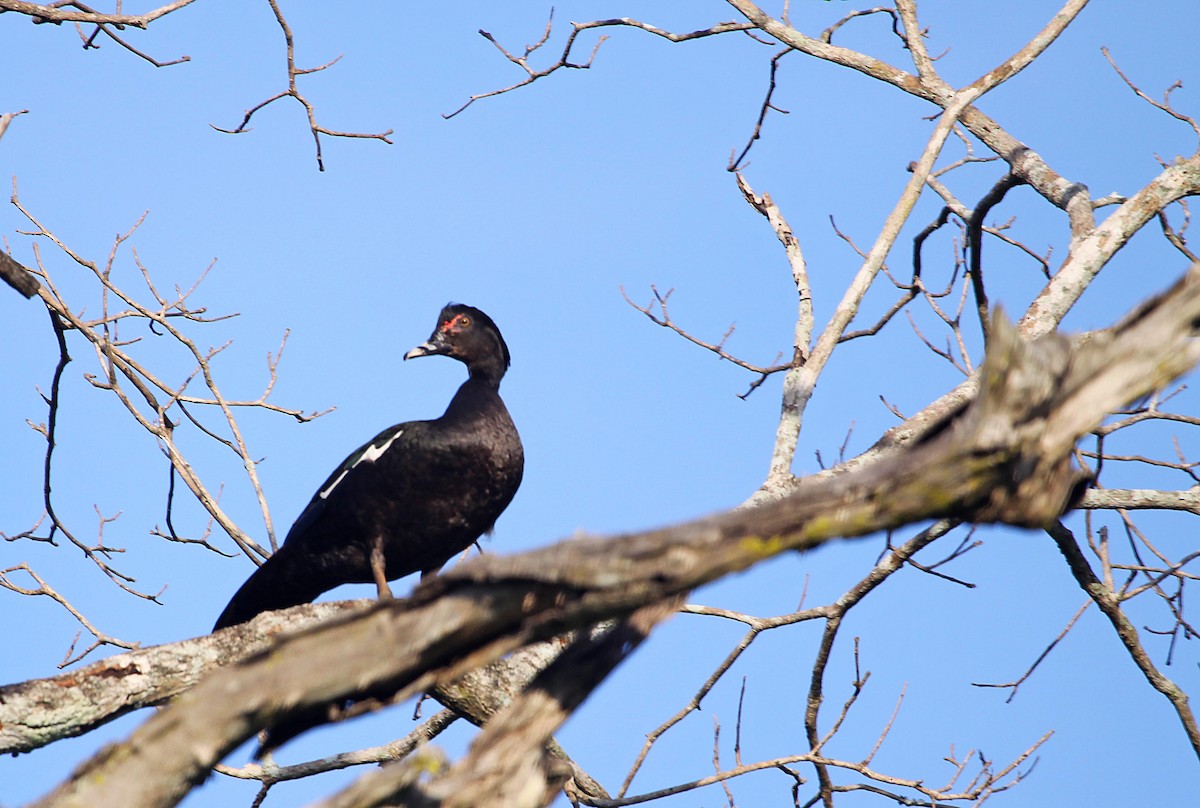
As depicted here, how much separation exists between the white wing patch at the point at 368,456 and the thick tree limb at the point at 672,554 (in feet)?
10.5

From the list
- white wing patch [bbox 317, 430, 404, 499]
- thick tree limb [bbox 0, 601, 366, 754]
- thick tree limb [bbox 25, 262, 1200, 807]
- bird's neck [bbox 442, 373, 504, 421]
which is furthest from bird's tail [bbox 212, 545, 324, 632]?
thick tree limb [bbox 25, 262, 1200, 807]

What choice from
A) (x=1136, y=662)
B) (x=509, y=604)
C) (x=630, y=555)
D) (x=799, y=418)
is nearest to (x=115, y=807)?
(x=509, y=604)

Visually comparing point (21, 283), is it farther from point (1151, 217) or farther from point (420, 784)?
point (1151, 217)

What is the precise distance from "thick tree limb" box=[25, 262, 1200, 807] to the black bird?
3057 mm

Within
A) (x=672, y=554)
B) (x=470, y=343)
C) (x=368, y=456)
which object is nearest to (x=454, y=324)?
(x=470, y=343)

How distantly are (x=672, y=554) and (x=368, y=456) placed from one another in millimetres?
3480

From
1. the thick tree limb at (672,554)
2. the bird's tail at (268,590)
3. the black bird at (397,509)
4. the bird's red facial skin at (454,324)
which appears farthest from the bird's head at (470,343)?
the thick tree limb at (672,554)

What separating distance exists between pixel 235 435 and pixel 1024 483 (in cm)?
355

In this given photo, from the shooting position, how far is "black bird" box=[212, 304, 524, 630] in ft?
16.2

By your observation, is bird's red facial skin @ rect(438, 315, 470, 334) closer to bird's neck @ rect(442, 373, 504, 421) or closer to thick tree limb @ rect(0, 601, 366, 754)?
bird's neck @ rect(442, 373, 504, 421)

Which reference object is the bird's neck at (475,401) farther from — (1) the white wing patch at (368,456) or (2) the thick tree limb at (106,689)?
(2) the thick tree limb at (106,689)

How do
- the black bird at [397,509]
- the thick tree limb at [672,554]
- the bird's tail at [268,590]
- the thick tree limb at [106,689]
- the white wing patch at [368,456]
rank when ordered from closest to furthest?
the thick tree limb at [672,554] → the thick tree limb at [106,689] → the bird's tail at [268,590] → the black bird at [397,509] → the white wing patch at [368,456]

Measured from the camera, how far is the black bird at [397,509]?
4949 mm

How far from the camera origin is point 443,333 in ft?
19.0
